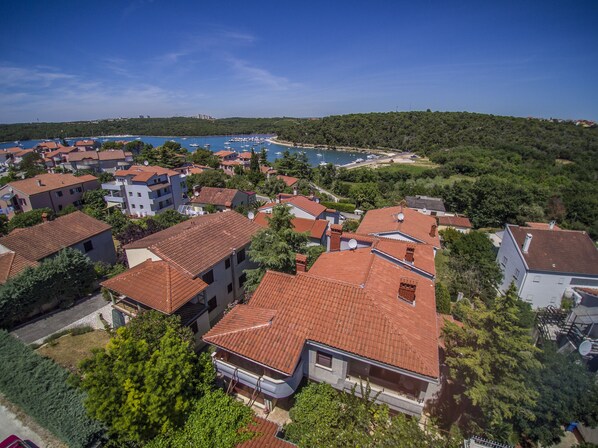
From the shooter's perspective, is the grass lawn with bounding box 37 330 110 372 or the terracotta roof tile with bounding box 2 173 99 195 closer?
the grass lawn with bounding box 37 330 110 372

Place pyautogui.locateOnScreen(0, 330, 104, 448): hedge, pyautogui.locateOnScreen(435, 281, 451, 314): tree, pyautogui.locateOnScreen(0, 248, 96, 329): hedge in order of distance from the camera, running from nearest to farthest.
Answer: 1. pyautogui.locateOnScreen(0, 330, 104, 448): hedge
2. pyautogui.locateOnScreen(0, 248, 96, 329): hedge
3. pyautogui.locateOnScreen(435, 281, 451, 314): tree

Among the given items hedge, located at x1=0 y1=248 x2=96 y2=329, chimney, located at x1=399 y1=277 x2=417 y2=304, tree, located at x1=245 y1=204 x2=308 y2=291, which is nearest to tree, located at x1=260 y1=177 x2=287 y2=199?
hedge, located at x1=0 y1=248 x2=96 y2=329

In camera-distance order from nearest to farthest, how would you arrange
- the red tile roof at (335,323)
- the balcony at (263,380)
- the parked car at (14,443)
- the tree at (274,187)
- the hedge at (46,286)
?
the parked car at (14,443) → the red tile roof at (335,323) → the balcony at (263,380) → the hedge at (46,286) → the tree at (274,187)

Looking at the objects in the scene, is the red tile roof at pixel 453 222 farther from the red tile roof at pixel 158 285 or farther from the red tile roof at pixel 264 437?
the red tile roof at pixel 264 437

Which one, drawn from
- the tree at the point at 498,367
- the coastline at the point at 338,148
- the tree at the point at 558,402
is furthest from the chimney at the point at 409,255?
the coastline at the point at 338,148

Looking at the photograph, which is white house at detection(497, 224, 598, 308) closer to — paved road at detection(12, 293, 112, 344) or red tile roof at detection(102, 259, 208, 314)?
red tile roof at detection(102, 259, 208, 314)

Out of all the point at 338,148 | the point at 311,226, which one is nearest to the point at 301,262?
the point at 311,226

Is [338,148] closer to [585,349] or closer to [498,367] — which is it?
[585,349]
